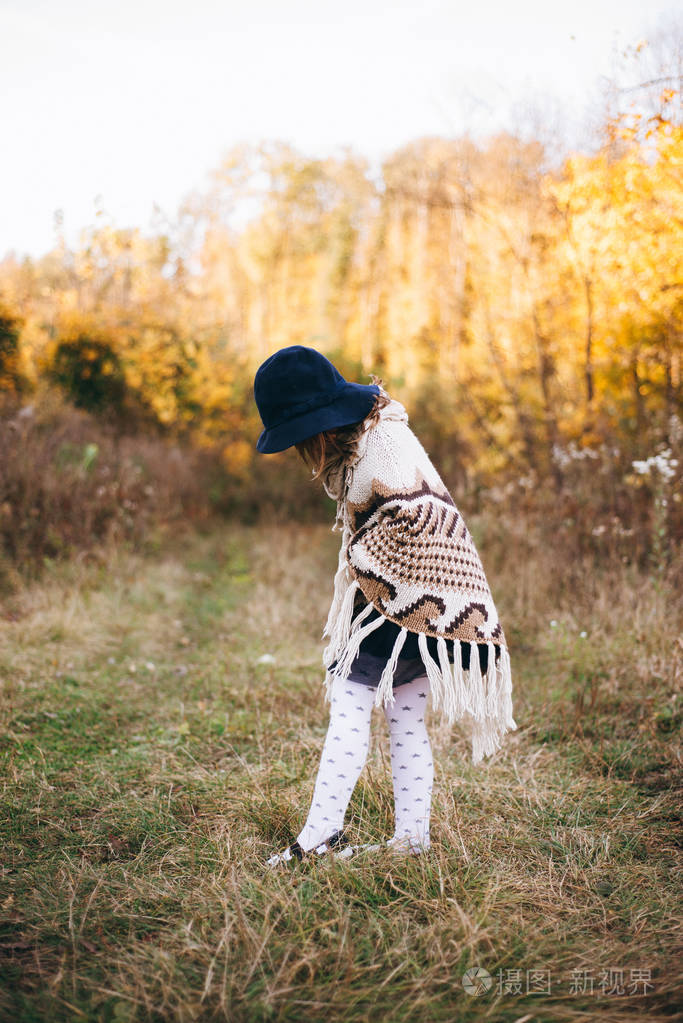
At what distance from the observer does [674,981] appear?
5.39ft

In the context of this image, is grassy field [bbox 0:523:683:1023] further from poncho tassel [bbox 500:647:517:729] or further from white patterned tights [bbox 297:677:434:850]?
poncho tassel [bbox 500:647:517:729]

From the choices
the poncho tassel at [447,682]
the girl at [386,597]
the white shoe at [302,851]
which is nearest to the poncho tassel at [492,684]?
the girl at [386,597]

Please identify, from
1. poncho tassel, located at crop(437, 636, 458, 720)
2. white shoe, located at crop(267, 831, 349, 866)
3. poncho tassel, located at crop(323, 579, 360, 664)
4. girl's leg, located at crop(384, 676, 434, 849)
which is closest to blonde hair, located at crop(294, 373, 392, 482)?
poncho tassel, located at crop(323, 579, 360, 664)

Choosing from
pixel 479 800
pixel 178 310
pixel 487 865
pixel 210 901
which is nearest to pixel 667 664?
pixel 479 800

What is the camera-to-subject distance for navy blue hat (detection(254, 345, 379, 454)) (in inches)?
76.3

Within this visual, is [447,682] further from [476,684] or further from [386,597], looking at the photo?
[386,597]

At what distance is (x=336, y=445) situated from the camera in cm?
202

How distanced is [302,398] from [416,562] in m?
0.60

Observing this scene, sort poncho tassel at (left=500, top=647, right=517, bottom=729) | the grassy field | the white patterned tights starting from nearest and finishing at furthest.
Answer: the grassy field, the white patterned tights, poncho tassel at (left=500, top=647, right=517, bottom=729)

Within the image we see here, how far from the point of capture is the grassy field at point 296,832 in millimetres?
1618

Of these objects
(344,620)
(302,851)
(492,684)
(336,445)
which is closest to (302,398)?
(336,445)

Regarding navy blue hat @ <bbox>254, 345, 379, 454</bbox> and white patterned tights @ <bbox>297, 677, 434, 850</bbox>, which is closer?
navy blue hat @ <bbox>254, 345, 379, 454</bbox>

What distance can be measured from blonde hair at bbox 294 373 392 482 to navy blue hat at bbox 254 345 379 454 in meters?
0.03

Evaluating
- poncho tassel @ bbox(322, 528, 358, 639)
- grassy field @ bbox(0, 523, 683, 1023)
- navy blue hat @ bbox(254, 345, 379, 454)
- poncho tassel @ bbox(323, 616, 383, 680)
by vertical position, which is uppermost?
navy blue hat @ bbox(254, 345, 379, 454)
